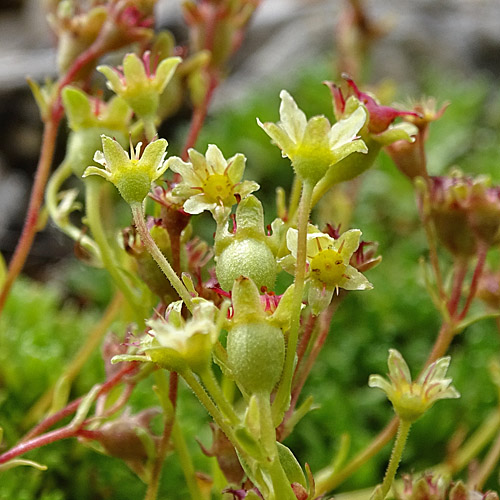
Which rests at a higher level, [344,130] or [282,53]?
[344,130]

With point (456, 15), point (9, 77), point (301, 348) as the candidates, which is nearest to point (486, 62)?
point (456, 15)

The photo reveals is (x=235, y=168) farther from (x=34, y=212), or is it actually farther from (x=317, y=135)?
(x=34, y=212)

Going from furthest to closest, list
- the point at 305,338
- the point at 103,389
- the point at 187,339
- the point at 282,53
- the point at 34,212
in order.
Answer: the point at 282,53
the point at 34,212
the point at 103,389
the point at 305,338
the point at 187,339

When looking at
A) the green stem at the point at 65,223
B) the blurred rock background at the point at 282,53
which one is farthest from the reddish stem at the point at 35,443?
the blurred rock background at the point at 282,53

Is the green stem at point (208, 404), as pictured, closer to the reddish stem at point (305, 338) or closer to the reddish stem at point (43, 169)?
the reddish stem at point (305, 338)

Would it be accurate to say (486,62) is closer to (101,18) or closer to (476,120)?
(476,120)

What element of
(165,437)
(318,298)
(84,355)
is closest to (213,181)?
(318,298)

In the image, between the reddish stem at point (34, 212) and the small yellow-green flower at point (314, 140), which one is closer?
the small yellow-green flower at point (314, 140)
